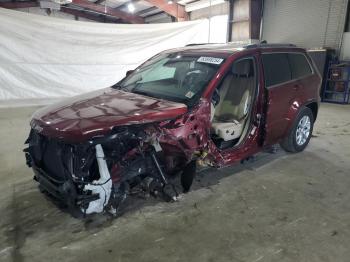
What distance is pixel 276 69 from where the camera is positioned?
334 centimetres

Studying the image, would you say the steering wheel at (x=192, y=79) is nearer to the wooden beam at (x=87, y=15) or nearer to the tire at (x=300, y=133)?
the tire at (x=300, y=133)

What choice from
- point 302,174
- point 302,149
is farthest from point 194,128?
point 302,149

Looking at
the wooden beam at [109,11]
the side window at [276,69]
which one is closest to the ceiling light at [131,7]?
the wooden beam at [109,11]

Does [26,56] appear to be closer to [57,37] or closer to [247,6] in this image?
[57,37]

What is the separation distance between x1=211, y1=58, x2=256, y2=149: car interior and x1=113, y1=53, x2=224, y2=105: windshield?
25 cm

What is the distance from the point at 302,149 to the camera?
404cm

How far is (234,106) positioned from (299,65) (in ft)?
3.74

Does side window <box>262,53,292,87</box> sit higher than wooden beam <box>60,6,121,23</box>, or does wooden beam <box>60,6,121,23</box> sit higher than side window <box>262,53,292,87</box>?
wooden beam <box>60,6,121,23</box>

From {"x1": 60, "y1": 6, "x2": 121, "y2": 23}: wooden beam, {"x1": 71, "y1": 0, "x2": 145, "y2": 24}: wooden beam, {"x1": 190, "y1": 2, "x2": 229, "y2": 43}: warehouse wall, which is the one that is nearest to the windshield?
{"x1": 190, "y1": 2, "x2": 229, "y2": 43}: warehouse wall

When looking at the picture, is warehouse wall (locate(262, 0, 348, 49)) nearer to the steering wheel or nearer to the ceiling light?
the ceiling light

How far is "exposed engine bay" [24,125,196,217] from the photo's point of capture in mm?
2139

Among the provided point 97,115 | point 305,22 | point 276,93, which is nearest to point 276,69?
point 276,93

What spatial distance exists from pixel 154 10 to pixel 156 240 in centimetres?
1183

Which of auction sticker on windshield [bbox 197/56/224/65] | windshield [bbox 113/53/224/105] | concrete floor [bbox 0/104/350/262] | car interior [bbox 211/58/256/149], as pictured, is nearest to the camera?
concrete floor [bbox 0/104/350/262]
